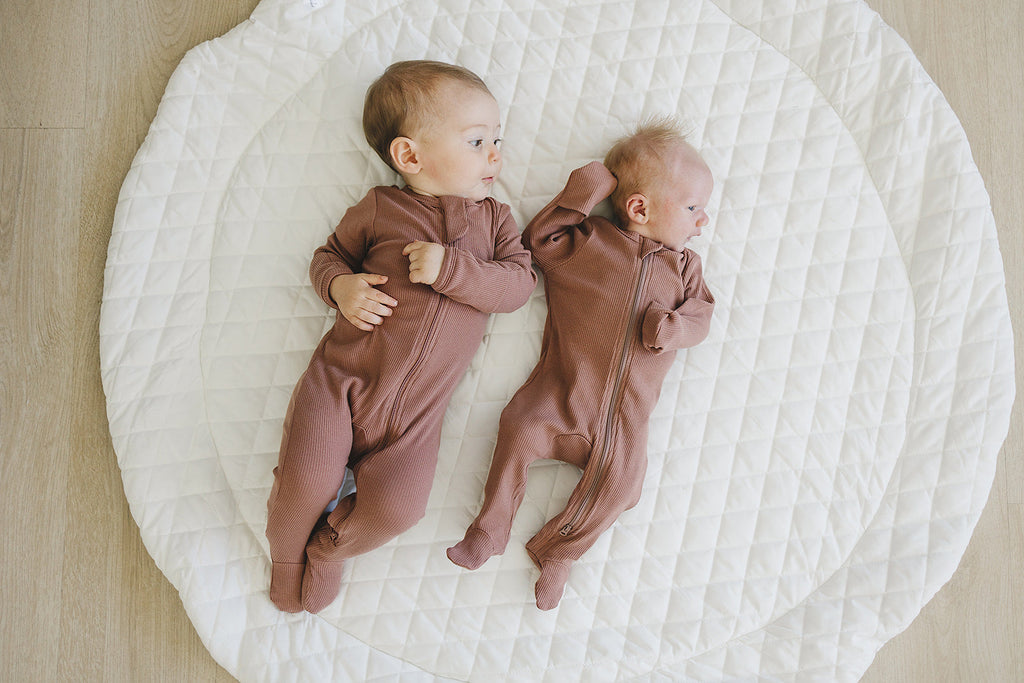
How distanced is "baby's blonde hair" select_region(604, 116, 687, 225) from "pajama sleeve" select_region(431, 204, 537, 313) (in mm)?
183

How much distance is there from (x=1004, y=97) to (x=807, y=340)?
0.66m

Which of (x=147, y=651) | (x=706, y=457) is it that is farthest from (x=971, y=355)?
(x=147, y=651)

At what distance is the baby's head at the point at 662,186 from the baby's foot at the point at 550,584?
0.56 m

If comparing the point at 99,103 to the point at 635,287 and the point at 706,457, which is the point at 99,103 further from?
the point at 706,457

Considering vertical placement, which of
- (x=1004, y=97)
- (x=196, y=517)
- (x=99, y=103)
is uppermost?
(x=1004, y=97)

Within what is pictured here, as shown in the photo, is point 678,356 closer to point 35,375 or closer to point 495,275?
point 495,275

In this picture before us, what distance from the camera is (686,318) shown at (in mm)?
1115

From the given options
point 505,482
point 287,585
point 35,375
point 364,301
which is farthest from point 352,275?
point 35,375

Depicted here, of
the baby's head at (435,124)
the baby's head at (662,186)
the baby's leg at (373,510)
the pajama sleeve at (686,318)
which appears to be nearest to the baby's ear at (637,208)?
the baby's head at (662,186)

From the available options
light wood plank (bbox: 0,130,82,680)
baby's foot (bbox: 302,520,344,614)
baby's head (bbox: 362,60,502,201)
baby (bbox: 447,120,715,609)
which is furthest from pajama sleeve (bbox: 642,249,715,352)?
light wood plank (bbox: 0,130,82,680)

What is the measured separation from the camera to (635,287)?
1.12 meters

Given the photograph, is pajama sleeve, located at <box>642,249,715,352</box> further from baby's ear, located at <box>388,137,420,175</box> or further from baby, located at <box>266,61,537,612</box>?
baby's ear, located at <box>388,137,420,175</box>

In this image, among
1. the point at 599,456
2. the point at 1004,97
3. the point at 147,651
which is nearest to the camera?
the point at 599,456

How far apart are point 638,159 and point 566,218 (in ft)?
0.49
